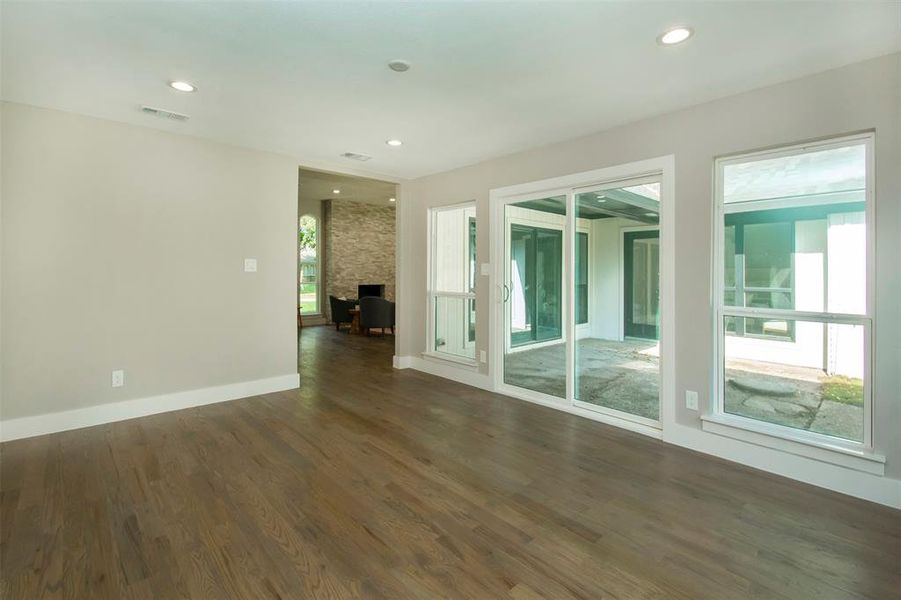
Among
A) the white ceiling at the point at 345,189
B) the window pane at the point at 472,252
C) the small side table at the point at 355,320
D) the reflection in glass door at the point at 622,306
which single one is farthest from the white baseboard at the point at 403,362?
the small side table at the point at 355,320

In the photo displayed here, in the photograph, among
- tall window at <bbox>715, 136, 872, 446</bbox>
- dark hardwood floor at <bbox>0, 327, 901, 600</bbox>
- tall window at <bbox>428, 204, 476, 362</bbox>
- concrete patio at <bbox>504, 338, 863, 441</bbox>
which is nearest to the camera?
dark hardwood floor at <bbox>0, 327, 901, 600</bbox>

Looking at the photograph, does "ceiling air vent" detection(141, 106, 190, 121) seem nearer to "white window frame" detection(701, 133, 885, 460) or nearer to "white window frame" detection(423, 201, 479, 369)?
"white window frame" detection(423, 201, 479, 369)

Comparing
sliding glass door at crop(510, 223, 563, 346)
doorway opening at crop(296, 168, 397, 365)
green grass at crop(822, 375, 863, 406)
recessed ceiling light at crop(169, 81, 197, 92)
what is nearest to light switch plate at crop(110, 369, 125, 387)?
recessed ceiling light at crop(169, 81, 197, 92)

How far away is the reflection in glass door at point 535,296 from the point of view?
424 cm

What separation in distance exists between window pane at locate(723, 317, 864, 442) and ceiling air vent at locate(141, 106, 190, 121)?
4.59 m

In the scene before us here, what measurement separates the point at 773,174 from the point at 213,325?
4.87 meters

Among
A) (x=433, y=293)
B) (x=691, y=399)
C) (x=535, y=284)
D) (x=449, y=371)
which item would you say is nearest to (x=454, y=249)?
(x=433, y=293)

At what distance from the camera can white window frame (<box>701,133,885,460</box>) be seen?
2.46m

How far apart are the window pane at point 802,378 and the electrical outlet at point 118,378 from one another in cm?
493

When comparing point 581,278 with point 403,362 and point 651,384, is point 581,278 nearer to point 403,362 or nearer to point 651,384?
point 651,384

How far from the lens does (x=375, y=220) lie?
1112 cm

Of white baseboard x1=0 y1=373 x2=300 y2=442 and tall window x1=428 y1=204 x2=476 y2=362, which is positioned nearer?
white baseboard x1=0 y1=373 x2=300 y2=442

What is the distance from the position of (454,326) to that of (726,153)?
3420 mm

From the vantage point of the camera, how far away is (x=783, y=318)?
9.26 feet
